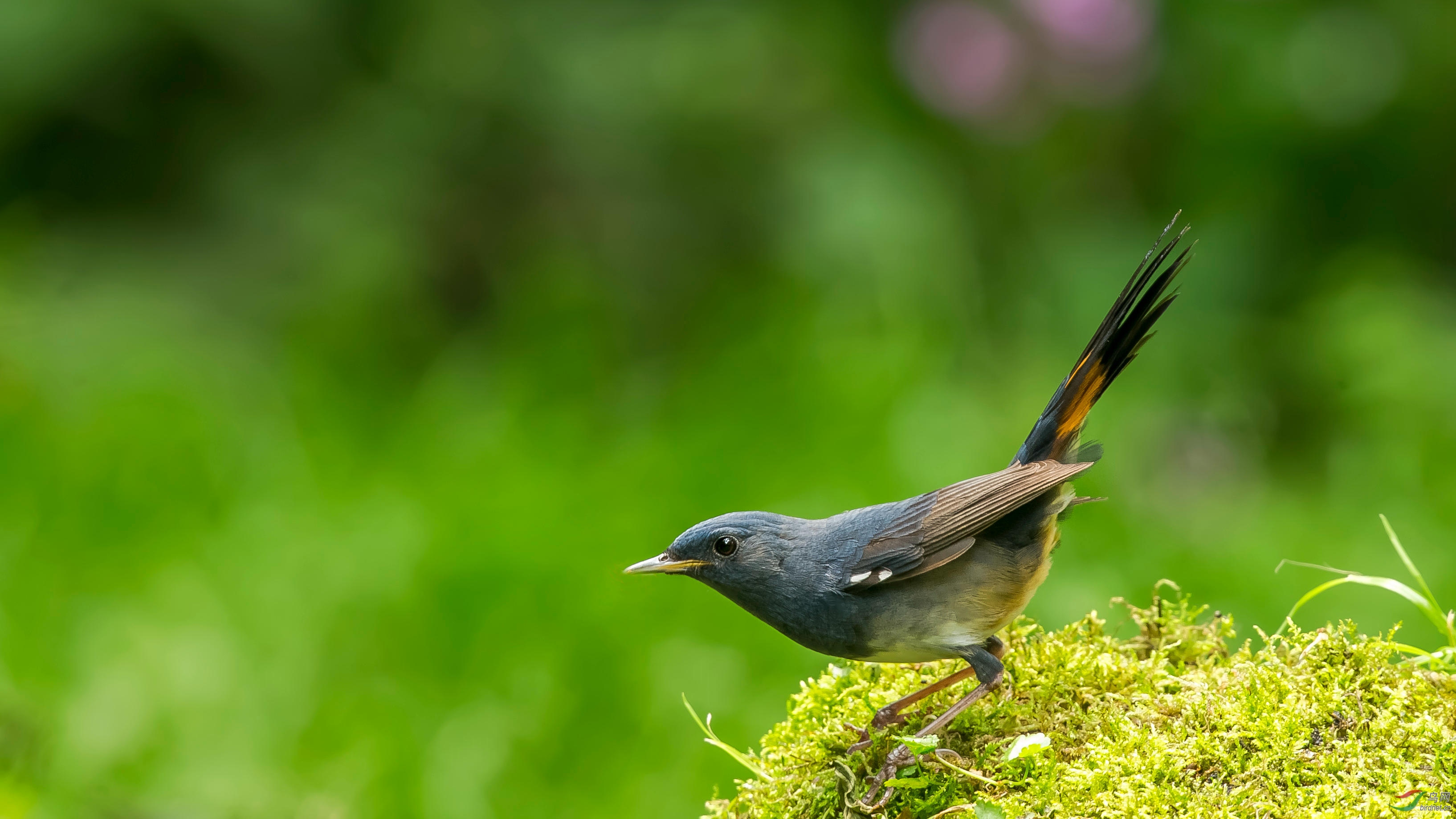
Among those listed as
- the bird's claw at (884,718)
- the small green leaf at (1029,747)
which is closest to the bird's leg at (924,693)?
the bird's claw at (884,718)

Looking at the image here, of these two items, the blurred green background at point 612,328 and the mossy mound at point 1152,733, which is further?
the blurred green background at point 612,328

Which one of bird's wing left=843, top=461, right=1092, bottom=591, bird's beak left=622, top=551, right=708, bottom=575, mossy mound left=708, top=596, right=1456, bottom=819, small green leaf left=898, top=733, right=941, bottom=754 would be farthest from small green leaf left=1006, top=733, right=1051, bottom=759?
bird's beak left=622, top=551, right=708, bottom=575

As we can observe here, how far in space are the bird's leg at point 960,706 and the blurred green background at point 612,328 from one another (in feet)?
7.74

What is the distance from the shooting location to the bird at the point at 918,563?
2609mm

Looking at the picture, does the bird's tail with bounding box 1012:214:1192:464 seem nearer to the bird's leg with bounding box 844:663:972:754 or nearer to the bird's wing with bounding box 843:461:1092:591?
the bird's wing with bounding box 843:461:1092:591

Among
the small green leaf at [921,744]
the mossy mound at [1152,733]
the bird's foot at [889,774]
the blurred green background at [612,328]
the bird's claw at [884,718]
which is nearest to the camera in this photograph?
the mossy mound at [1152,733]

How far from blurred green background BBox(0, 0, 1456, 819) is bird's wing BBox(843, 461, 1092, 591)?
236 cm

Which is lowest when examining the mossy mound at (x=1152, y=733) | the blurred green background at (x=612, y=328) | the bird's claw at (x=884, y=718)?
the mossy mound at (x=1152, y=733)

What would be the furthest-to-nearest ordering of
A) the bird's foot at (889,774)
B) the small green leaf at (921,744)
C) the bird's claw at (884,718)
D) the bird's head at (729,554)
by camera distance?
the bird's head at (729,554), the bird's claw at (884,718), the bird's foot at (889,774), the small green leaf at (921,744)

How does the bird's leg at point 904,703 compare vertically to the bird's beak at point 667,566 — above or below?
below

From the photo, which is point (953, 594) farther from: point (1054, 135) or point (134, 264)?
point (134, 264)

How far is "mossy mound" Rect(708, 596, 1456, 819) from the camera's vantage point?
2.22 meters

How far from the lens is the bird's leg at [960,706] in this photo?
96.9 inches

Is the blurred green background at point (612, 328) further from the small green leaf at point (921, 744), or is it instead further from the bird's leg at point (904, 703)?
the small green leaf at point (921, 744)
